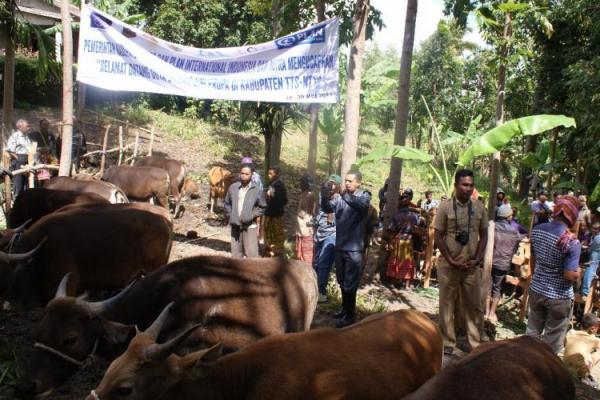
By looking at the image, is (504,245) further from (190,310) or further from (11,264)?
(11,264)

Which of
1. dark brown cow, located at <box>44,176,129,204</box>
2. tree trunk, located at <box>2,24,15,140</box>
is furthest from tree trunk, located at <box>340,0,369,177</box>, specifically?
tree trunk, located at <box>2,24,15,140</box>

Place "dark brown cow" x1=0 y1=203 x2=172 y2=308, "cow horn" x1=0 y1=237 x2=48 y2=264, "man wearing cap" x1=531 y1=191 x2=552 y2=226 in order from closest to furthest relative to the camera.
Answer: "cow horn" x1=0 y1=237 x2=48 y2=264, "dark brown cow" x1=0 y1=203 x2=172 y2=308, "man wearing cap" x1=531 y1=191 x2=552 y2=226

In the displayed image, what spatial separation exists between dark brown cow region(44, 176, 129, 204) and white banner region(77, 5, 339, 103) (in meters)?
1.84

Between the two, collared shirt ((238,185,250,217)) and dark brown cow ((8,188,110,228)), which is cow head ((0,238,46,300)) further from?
collared shirt ((238,185,250,217))

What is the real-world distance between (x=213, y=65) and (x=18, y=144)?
5.35 m

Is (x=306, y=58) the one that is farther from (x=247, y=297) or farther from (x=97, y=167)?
(x=97, y=167)

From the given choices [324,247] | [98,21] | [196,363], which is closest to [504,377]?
[196,363]

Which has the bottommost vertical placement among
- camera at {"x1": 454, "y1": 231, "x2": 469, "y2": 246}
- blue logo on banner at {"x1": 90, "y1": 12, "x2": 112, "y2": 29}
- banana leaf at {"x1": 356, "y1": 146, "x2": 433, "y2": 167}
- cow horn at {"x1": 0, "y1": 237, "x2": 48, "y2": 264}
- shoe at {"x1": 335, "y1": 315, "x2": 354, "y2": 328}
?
shoe at {"x1": 335, "y1": 315, "x2": 354, "y2": 328}

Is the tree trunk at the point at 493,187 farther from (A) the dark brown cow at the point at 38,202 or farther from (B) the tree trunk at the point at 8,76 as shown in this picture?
(B) the tree trunk at the point at 8,76

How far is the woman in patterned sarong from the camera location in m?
9.55

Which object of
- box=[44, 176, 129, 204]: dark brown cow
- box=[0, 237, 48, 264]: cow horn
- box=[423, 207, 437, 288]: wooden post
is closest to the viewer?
box=[0, 237, 48, 264]: cow horn

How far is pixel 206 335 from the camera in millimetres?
4461

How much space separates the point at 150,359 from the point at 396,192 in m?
7.45

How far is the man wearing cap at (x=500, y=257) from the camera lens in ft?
27.8
